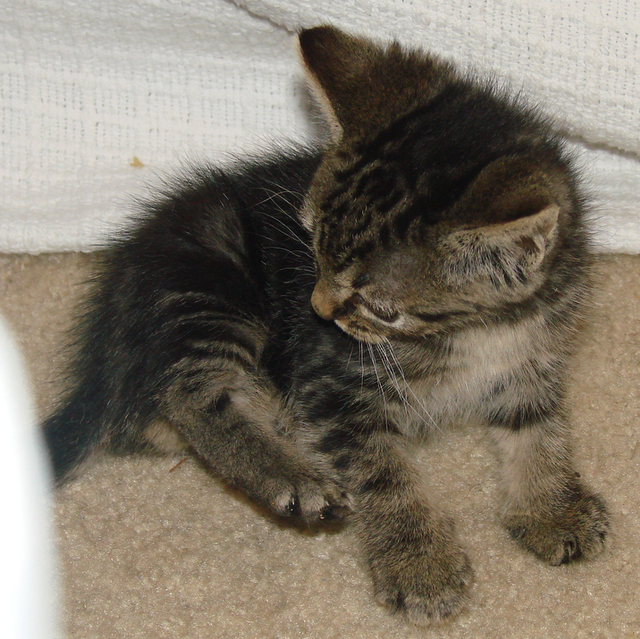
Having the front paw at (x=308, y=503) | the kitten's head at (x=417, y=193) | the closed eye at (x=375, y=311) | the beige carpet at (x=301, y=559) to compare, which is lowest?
the beige carpet at (x=301, y=559)

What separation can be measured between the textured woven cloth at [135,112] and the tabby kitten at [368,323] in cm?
47

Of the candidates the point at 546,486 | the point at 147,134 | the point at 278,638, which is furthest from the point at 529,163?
the point at 147,134

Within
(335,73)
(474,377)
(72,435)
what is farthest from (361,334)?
(72,435)

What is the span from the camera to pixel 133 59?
8.64 feet

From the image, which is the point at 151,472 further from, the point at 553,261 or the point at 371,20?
the point at 371,20

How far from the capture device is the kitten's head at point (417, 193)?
1373 millimetres

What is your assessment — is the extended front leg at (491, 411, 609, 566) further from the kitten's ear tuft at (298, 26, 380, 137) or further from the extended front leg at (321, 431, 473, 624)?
the kitten's ear tuft at (298, 26, 380, 137)

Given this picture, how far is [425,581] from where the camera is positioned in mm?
1645

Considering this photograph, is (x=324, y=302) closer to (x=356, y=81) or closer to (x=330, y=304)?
(x=330, y=304)

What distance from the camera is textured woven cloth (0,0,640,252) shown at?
2.50 m

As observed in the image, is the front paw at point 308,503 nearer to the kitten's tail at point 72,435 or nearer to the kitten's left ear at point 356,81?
the kitten's tail at point 72,435

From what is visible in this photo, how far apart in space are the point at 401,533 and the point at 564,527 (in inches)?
14.8

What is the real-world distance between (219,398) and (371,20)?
1165 millimetres

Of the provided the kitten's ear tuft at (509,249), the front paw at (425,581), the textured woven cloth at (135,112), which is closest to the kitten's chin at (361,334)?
the kitten's ear tuft at (509,249)
